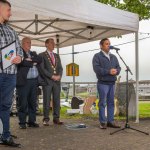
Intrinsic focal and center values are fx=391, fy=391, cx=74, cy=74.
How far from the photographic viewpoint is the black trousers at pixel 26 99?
8359 mm

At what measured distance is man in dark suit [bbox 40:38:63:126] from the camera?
352 inches

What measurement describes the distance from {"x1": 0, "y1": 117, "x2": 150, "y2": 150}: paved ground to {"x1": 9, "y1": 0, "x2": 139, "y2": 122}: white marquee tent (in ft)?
7.29

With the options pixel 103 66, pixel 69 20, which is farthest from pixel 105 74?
pixel 69 20

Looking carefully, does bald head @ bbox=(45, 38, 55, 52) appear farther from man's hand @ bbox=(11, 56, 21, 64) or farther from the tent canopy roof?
man's hand @ bbox=(11, 56, 21, 64)

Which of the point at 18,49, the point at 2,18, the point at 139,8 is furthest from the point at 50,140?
the point at 139,8

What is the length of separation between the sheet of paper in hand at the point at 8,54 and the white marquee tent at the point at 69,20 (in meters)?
0.99

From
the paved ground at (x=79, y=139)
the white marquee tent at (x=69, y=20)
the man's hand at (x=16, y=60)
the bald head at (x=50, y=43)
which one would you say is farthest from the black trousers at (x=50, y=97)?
the man's hand at (x=16, y=60)

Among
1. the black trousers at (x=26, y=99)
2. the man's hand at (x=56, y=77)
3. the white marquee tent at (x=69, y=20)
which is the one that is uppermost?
the white marquee tent at (x=69, y=20)

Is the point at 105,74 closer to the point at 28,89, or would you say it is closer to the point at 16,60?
the point at 28,89

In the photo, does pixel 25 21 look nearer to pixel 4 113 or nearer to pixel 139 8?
pixel 4 113

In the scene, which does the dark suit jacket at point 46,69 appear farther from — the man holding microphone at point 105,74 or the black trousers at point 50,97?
the man holding microphone at point 105,74

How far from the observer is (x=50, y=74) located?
8906 mm

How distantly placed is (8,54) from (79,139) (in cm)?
220

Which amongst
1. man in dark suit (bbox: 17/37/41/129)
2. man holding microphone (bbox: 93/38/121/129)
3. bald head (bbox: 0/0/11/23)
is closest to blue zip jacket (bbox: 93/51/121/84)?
man holding microphone (bbox: 93/38/121/129)
